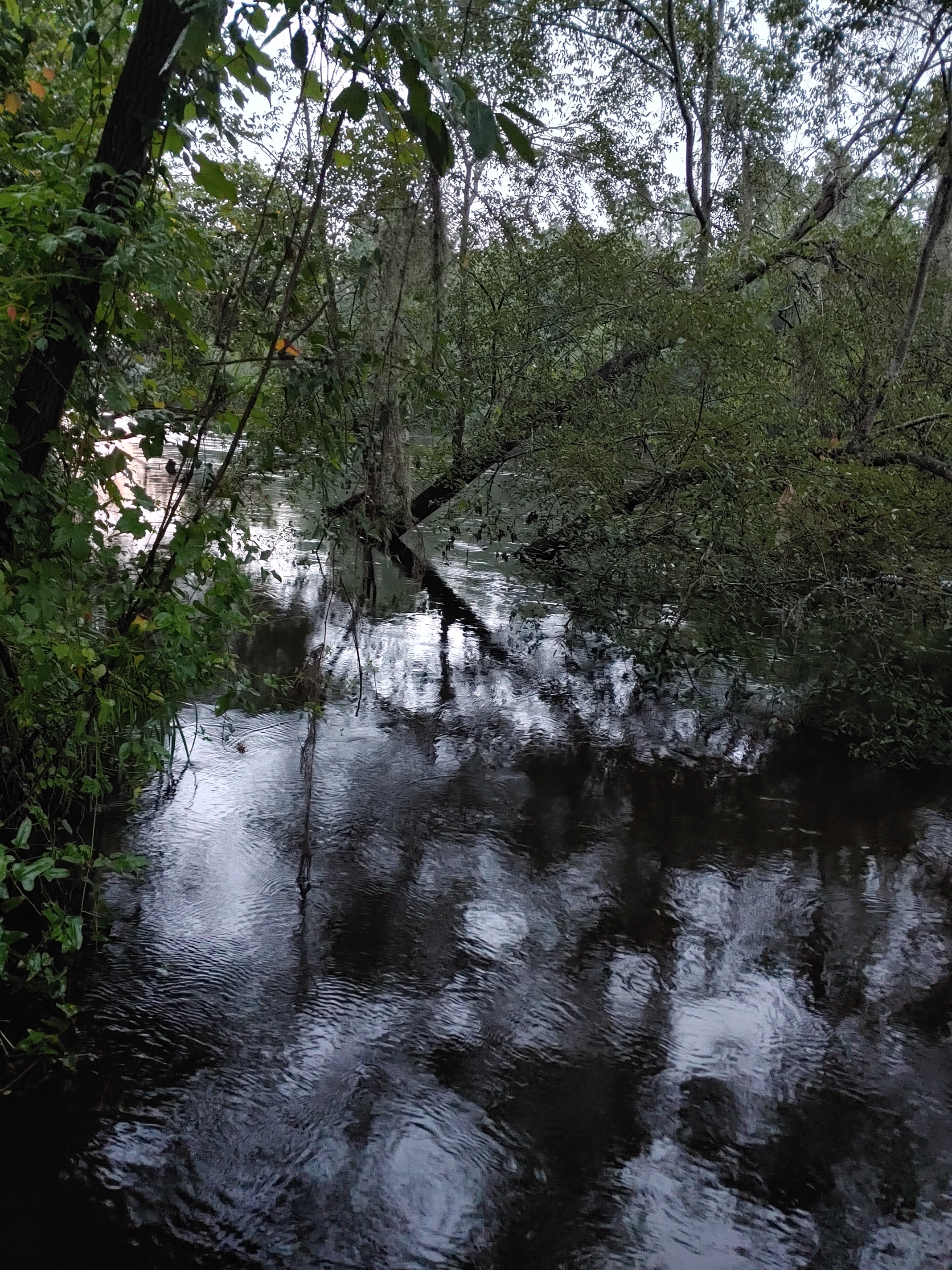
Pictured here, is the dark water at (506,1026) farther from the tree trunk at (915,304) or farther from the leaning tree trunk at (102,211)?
the tree trunk at (915,304)

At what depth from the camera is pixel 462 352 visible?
9.02 m

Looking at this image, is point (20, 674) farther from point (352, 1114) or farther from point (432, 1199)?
point (432, 1199)

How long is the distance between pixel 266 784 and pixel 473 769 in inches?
57.5

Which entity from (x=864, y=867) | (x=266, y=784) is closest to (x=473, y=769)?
(x=266, y=784)

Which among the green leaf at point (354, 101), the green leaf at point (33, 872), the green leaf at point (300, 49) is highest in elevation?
the green leaf at point (300, 49)

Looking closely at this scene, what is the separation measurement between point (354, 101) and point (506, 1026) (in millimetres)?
3485

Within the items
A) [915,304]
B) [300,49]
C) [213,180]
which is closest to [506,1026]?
[213,180]

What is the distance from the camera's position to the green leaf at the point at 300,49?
80.0 inches

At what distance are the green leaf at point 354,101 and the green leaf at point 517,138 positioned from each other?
326 millimetres

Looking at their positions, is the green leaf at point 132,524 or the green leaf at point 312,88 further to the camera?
the green leaf at point 132,524

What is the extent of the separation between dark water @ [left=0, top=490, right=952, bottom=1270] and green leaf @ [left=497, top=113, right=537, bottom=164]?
307cm

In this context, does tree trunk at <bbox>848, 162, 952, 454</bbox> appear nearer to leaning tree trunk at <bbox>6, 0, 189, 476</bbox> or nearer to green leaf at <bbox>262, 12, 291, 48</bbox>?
leaning tree trunk at <bbox>6, 0, 189, 476</bbox>

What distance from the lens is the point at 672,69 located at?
10.2 meters

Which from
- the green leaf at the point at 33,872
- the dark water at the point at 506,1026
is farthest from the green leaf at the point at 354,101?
the dark water at the point at 506,1026
